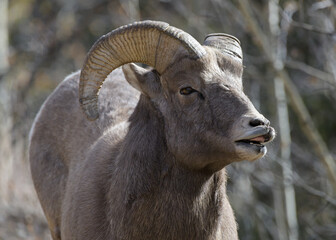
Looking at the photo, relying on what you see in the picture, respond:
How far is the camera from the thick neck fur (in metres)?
5.33

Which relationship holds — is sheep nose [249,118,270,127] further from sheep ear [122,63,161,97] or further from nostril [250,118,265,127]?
sheep ear [122,63,161,97]

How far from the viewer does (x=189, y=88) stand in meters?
5.35

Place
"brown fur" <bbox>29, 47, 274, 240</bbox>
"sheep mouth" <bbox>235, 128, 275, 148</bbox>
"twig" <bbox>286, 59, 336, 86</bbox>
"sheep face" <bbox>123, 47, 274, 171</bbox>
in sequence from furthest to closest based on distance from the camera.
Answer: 1. "twig" <bbox>286, 59, 336, 86</bbox>
2. "brown fur" <bbox>29, 47, 274, 240</bbox>
3. "sheep face" <bbox>123, 47, 274, 171</bbox>
4. "sheep mouth" <bbox>235, 128, 275, 148</bbox>

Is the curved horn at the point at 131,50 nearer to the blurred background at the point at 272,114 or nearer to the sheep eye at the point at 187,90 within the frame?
the sheep eye at the point at 187,90

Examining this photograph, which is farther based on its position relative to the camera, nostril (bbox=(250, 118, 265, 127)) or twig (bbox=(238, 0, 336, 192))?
twig (bbox=(238, 0, 336, 192))

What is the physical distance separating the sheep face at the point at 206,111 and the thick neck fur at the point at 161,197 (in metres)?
0.12

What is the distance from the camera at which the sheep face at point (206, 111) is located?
4957mm

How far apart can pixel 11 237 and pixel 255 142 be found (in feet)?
22.8

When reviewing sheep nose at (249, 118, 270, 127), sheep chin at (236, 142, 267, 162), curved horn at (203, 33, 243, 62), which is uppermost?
curved horn at (203, 33, 243, 62)

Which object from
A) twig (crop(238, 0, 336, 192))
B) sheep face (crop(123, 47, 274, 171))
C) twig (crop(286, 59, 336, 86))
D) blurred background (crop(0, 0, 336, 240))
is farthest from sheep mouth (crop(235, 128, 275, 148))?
twig (crop(286, 59, 336, 86))

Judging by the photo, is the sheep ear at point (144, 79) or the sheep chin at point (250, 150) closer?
the sheep chin at point (250, 150)

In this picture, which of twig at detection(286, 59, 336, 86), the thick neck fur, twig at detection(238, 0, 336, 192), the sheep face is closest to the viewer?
the sheep face

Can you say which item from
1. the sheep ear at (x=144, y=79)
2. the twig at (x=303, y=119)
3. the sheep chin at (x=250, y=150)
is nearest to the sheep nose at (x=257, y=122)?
the sheep chin at (x=250, y=150)

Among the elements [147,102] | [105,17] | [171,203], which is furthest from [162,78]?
[105,17]
